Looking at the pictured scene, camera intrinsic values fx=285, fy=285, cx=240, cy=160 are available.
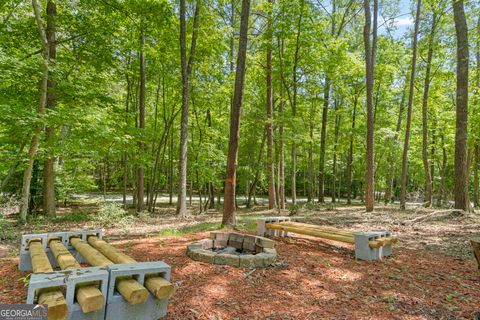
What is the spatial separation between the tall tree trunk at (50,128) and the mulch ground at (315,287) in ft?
19.4

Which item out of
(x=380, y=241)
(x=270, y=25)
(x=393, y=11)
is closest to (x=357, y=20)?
(x=393, y=11)

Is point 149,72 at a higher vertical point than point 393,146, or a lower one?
higher

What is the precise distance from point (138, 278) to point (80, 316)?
1.54ft

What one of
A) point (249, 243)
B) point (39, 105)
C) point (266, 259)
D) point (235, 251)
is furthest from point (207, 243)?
point (39, 105)

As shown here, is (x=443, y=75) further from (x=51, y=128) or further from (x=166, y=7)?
(x=51, y=128)

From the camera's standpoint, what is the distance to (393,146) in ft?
61.3

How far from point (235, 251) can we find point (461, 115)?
8984mm

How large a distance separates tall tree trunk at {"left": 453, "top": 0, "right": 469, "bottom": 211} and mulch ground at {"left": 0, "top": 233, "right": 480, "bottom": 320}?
533 centimetres

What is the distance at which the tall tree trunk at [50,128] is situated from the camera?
9.02m

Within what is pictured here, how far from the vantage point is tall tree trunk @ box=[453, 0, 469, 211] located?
9.12 m

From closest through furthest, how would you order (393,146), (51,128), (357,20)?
(51,128), (393,146), (357,20)

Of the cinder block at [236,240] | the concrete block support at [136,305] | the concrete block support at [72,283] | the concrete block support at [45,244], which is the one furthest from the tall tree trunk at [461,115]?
the concrete block support at [72,283]

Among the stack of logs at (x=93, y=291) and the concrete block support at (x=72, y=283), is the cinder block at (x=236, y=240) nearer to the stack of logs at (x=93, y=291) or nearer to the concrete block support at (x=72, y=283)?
the stack of logs at (x=93, y=291)

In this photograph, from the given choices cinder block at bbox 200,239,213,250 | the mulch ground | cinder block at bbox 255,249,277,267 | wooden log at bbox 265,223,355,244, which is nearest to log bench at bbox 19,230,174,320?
the mulch ground
